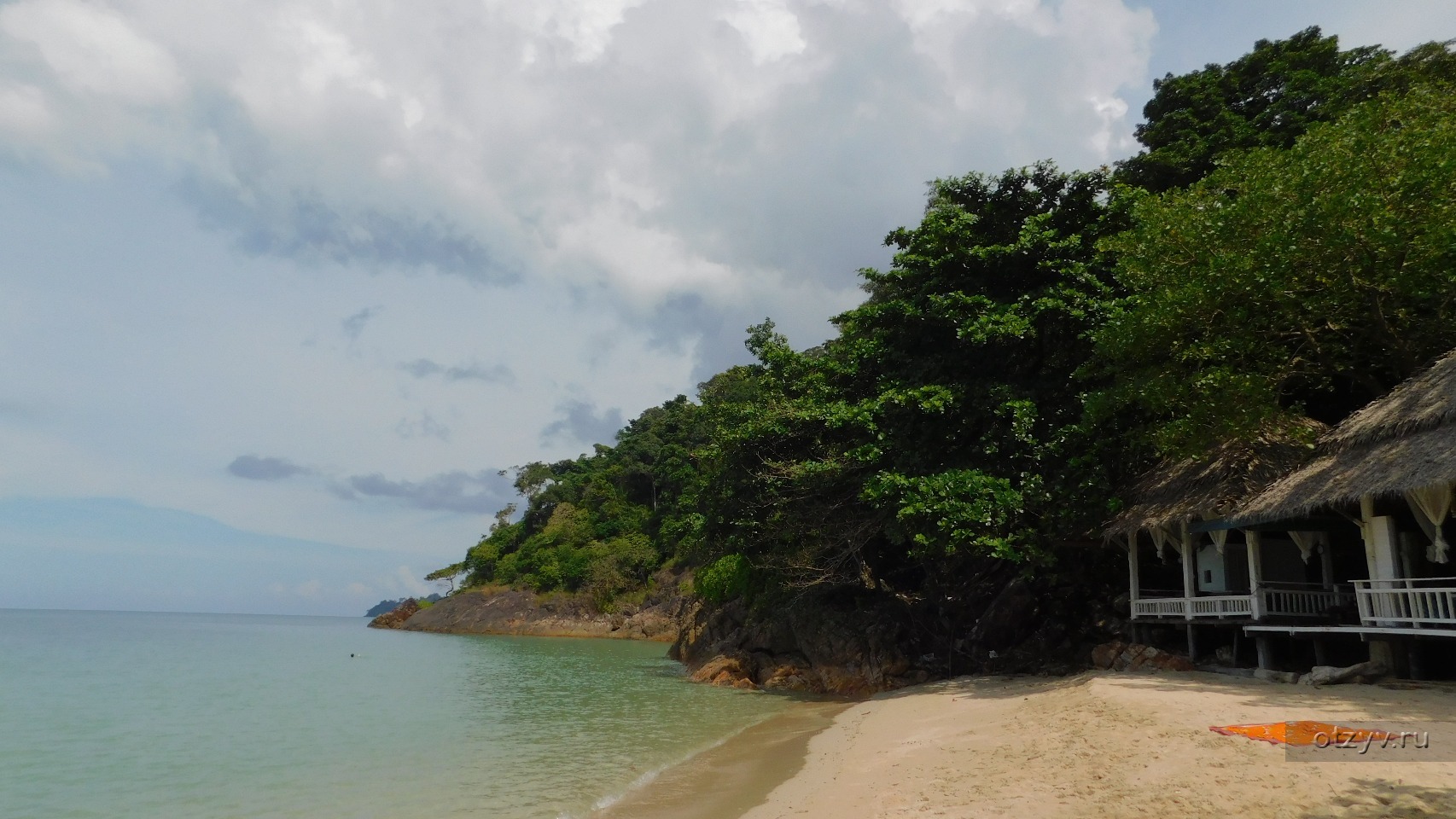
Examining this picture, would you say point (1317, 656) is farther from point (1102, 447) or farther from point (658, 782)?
point (658, 782)

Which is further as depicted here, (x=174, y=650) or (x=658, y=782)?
(x=174, y=650)

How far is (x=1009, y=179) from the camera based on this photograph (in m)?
17.6

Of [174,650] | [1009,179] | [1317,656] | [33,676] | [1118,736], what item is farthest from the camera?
[174,650]

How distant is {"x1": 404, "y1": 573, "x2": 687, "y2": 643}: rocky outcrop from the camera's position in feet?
172

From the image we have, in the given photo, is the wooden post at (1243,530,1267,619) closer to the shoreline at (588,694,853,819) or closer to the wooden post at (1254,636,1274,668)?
the wooden post at (1254,636,1274,668)

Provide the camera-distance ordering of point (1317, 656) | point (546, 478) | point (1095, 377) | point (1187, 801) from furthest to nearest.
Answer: point (546, 478)
point (1095, 377)
point (1317, 656)
point (1187, 801)

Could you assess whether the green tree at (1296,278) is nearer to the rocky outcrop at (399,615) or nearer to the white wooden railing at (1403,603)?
the white wooden railing at (1403,603)

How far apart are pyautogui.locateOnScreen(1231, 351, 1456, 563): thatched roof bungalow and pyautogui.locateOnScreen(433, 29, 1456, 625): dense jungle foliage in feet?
3.35

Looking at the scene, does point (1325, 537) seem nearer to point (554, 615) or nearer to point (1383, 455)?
point (1383, 455)

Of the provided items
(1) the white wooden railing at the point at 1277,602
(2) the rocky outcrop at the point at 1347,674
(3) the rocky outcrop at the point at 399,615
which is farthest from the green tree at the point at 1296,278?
(3) the rocky outcrop at the point at 399,615

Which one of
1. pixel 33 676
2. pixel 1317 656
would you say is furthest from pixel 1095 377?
pixel 33 676

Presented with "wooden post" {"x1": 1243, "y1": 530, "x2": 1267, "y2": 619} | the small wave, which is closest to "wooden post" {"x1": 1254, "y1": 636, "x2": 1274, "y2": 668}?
"wooden post" {"x1": 1243, "y1": 530, "x2": 1267, "y2": 619}

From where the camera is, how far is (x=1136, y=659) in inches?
550

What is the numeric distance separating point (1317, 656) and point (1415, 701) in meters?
3.93
